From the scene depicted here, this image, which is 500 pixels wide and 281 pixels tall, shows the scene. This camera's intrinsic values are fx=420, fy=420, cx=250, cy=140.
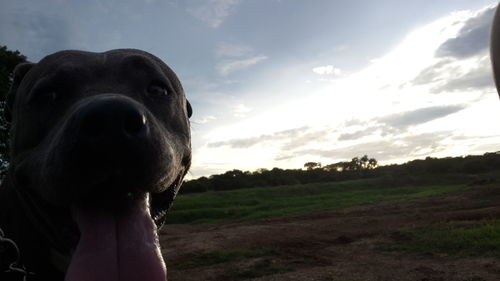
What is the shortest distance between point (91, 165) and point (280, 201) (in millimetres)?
24625

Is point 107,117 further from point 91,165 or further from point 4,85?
point 4,85

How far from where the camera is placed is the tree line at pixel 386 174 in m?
38.8

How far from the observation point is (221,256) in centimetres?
875

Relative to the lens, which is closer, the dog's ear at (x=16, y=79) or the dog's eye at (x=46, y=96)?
the dog's eye at (x=46, y=96)

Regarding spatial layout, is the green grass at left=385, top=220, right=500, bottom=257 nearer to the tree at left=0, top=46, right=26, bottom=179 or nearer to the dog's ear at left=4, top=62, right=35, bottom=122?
the dog's ear at left=4, top=62, right=35, bottom=122

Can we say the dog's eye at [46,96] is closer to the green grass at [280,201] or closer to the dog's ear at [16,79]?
the dog's ear at [16,79]

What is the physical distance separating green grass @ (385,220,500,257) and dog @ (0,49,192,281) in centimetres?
675

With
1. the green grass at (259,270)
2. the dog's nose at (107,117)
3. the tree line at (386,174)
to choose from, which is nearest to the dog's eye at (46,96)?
the dog's nose at (107,117)

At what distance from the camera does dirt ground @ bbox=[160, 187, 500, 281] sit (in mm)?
6703

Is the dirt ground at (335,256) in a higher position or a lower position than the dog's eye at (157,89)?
lower

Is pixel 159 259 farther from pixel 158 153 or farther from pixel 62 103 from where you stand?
pixel 62 103

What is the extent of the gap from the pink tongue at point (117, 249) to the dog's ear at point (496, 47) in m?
1.60

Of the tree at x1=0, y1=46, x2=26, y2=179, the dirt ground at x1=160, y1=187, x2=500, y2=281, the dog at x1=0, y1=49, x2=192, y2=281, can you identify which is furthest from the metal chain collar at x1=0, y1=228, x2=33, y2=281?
the tree at x1=0, y1=46, x2=26, y2=179

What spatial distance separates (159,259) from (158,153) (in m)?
0.51
